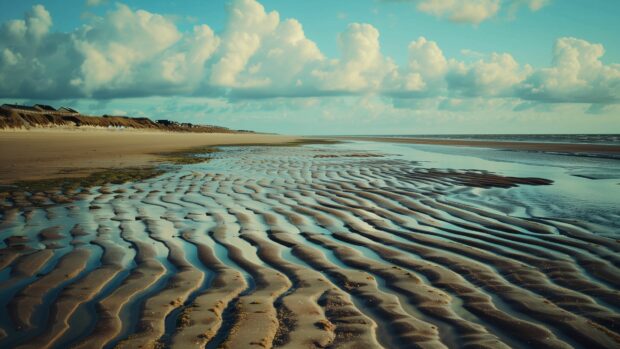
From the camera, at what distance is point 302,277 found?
4129 millimetres

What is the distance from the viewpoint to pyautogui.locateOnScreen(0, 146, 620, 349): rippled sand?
290 centimetres

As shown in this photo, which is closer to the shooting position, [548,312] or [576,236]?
[548,312]

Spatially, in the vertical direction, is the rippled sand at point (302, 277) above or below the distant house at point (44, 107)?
below

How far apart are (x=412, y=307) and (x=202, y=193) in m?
7.24

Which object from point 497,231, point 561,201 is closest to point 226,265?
point 497,231

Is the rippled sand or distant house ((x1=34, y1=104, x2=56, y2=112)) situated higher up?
distant house ((x1=34, y1=104, x2=56, y2=112))

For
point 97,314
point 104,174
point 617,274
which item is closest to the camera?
point 97,314

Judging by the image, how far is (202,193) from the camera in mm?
9711

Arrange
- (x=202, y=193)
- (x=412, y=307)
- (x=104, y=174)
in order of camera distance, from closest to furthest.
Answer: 1. (x=412, y=307)
2. (x=202, y=193)
3. (x=104, y=174)

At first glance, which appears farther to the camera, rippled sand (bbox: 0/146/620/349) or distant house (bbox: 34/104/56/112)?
distant house (bbox: 34/104/56/112)

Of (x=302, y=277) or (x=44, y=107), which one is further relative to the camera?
(x=44, y=107)

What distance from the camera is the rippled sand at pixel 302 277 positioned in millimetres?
2902

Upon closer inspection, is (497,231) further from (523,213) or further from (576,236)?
(523,213)

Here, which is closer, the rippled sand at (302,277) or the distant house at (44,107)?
the rippled sand at (302,277)
